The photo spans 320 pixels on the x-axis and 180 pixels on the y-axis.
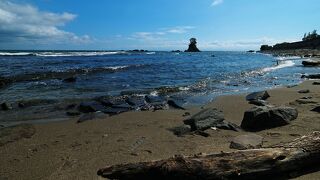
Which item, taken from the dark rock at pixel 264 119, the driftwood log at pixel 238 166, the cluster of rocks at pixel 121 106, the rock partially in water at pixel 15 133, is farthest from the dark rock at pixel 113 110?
the driftwood log at pixel 238 166

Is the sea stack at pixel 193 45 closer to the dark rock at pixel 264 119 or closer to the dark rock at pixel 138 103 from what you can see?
the dark rock at pixel 138 103

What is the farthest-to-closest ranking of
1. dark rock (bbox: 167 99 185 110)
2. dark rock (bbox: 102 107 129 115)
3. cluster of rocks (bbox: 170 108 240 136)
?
dark rock (bbox: 167 99 185 110) → dark rock (bbox: 102 107 129 115) → cluster of rocks (bbox: 170 108 240 136)

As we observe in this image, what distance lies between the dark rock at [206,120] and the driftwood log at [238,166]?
289 cm

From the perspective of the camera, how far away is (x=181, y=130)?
785cm

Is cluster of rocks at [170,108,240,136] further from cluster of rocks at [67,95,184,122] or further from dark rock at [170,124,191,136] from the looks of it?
cluster of rocks at [67,95,184,122]

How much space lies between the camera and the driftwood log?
15.7 ft

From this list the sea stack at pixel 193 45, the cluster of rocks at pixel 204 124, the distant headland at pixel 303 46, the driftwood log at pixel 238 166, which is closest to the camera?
the driftwood log at pixel 238 166

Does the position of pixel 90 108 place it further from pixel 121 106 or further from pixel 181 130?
pixel 181 130

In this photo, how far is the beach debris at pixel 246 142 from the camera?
21.1ft

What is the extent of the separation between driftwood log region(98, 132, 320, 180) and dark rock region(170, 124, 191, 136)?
2687 millimetres

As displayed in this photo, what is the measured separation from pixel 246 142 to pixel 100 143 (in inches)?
115

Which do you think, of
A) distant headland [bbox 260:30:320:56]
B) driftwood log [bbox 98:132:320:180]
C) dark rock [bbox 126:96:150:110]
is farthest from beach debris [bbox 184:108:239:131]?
distant headland [bbox 260:30:320:56]

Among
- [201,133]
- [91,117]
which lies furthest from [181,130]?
[91,117]

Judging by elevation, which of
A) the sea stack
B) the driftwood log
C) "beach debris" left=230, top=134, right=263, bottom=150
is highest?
the driftwood log
